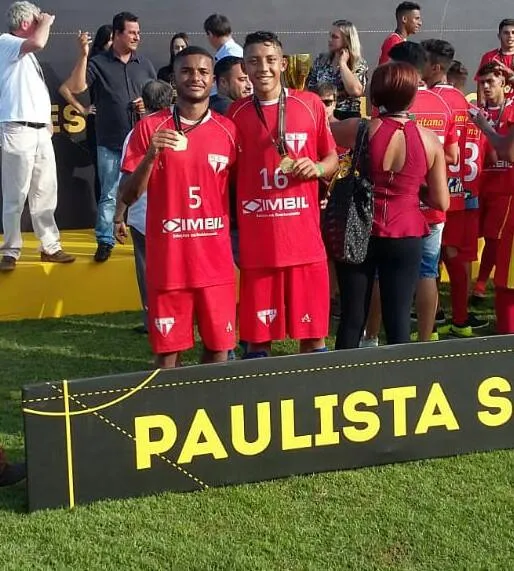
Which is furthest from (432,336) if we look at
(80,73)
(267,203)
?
(80,73)

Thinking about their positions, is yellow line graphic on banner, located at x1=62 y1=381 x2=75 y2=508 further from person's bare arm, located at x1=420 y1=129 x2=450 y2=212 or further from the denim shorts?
the denim shorts

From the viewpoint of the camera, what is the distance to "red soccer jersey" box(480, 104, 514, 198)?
5.98m

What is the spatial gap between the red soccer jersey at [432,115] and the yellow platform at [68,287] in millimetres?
2660

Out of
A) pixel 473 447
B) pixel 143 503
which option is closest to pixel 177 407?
pixel 143 503

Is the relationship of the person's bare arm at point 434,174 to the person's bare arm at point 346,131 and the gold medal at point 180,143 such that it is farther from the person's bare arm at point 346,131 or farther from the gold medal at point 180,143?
the gold medal at point 180,143

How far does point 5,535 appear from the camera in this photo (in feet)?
10.8

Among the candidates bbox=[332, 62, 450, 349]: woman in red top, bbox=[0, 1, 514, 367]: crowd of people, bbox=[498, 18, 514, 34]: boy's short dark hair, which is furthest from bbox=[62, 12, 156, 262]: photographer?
bbox=[498, 18, 514, 34]: boy's short dark hair

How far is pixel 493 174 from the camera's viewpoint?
6.35 metres

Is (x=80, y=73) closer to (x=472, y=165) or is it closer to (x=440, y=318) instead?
(x=472, y=165)

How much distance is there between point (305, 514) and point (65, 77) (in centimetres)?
562

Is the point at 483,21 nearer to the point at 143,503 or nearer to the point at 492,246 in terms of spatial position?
the point at 492,246

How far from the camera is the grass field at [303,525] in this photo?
Result: 3.12m

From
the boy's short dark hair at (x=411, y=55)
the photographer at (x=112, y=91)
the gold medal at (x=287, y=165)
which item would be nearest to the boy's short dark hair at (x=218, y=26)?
the photographer at (x=112, y=91)

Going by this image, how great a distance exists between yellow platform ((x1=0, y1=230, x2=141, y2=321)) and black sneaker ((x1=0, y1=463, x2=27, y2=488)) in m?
2.99
